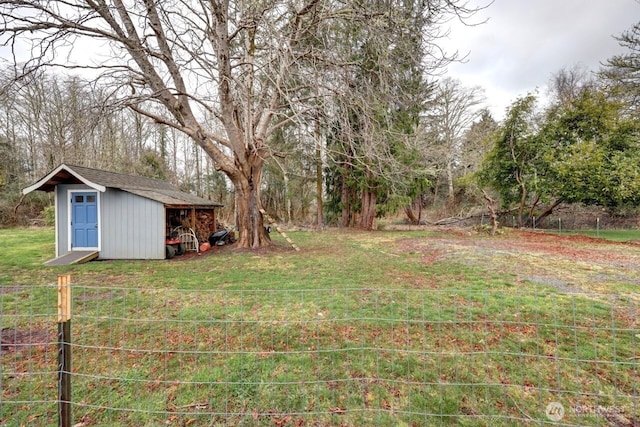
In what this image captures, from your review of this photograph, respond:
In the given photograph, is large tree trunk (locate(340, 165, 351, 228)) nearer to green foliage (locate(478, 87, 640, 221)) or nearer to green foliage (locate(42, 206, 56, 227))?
green foliage (locate(478, 87, 640, 221))

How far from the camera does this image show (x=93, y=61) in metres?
7.21

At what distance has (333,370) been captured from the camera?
267cm

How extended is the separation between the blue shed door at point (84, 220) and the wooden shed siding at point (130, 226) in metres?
0.28

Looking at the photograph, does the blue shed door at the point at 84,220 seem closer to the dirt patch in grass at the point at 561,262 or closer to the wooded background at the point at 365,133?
the wooded background at the point at 365,133

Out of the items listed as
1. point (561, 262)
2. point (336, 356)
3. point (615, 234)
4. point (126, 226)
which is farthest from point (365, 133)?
point (615, 234)

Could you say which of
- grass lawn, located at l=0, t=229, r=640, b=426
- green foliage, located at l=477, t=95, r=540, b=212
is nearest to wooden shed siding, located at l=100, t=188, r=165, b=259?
grass lawn, located at l=0, t=229, r=640, b=426

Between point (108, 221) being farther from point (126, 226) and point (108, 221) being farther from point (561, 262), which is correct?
point (561, 262)

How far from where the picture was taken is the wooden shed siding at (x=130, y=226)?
873 centimetres

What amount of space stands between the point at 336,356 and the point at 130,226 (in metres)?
8.49

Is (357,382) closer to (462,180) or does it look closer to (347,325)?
(347,325)

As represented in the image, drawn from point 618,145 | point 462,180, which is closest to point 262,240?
point 462,180

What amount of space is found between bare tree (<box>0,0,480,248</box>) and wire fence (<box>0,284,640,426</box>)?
4.23 m

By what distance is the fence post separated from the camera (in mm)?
1832

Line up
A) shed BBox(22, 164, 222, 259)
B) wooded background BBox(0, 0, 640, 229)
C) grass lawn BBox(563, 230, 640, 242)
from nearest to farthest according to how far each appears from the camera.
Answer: wooded background BBox(0, 0, 640, 229) < shed BBox(22, 164, 222, 259) < grass lawn BBox(563, 230, 640, 242)
